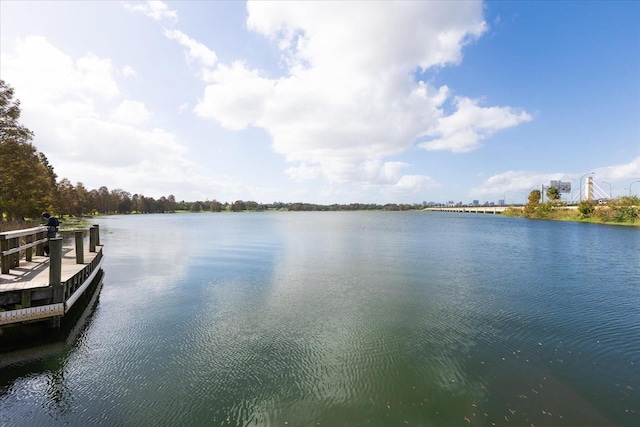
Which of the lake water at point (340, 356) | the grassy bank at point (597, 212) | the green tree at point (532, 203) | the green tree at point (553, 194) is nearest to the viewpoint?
the lake water at point (340, 356)

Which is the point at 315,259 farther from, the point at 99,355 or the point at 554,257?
the point at 554,257

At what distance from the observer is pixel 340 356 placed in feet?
31.1

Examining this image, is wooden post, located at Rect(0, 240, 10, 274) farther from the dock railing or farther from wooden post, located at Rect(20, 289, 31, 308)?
wooden post, located at Rect(20, 289, 31, 308)

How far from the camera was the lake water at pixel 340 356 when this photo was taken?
22.8 feet

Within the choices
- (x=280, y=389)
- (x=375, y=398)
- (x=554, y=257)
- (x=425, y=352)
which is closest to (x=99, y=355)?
(x=280, y=389)

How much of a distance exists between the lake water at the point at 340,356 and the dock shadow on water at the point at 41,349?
6 centimetres

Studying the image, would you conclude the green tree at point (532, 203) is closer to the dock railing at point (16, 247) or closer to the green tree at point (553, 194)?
the green tree at point (553, 194)

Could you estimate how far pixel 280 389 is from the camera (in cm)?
777

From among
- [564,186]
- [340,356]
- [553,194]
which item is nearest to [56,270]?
[340,356]

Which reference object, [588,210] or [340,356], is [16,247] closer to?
[340,356]

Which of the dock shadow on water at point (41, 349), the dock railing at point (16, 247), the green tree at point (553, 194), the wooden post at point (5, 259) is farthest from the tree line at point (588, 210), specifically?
the wooden post at point (5, 259)

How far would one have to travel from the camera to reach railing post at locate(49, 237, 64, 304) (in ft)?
33.5

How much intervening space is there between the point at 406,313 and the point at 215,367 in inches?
319

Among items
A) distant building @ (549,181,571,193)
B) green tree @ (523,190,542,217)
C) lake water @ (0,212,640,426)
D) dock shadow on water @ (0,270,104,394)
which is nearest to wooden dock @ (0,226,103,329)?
dock shadow on water @ (0,270,104,394)
